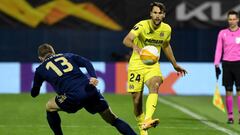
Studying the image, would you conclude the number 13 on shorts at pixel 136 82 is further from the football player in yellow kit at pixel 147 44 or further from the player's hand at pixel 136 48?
the player's hand at pixel 136 48

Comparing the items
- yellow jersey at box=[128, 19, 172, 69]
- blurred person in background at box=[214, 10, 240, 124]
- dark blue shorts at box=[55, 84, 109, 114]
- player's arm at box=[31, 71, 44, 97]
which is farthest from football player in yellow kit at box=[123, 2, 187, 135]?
blurred person in background at box=[214, 10, 240, 124]

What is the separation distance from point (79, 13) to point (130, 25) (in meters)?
1.55

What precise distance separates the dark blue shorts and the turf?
2.14 m

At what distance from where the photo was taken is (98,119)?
14047 mm

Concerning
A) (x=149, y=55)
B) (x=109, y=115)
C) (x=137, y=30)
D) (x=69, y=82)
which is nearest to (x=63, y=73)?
(x=69, y=82)

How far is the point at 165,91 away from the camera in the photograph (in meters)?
20.9

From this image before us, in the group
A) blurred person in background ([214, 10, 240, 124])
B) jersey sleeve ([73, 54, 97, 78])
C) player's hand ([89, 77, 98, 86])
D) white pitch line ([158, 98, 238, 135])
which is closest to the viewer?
player's hand ([89, 77, 98, 86])

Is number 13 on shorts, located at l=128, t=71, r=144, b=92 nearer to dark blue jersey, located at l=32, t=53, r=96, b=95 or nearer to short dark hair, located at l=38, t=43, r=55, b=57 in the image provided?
dark blue jersey, located at l=32, t=53, r=96, b=95

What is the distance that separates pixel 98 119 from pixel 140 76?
11.1 feet

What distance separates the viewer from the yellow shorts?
10.8m

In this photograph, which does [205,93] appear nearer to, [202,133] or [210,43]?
[210,43]

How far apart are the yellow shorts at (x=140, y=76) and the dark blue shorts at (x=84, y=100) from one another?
48.0 inches

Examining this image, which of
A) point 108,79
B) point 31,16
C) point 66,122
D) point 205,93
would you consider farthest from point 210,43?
point 66,122

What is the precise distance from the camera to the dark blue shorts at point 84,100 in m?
9.55
